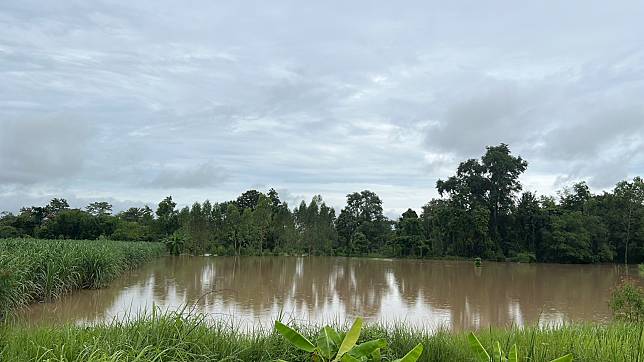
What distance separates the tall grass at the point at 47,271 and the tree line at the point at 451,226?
2114 cm

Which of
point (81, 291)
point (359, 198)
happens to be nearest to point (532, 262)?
point (359, 198)

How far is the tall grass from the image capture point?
662 centimetres

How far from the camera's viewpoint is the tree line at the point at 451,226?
32969 millimetres

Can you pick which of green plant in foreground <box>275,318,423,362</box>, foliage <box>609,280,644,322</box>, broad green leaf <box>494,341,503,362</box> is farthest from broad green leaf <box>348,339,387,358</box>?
foliage <box>609,280,644,322</box>

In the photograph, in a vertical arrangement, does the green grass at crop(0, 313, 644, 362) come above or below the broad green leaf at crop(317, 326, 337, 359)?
below

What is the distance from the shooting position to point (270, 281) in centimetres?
1645

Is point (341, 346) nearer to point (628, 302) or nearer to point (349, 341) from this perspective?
point (349, 341)

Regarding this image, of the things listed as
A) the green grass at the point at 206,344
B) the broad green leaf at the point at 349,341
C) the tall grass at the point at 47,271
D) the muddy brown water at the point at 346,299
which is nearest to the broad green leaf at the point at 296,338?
the broad green leaf at the point at 349,341

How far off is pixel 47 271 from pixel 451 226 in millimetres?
29094

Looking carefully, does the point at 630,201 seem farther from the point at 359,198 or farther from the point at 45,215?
the point at 45,215

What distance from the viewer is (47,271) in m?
8.91

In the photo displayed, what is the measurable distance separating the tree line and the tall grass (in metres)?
21.1

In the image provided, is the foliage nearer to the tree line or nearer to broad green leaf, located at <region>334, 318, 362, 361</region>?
broad green leaf, located at <region>334, 318, 362, 361</region>

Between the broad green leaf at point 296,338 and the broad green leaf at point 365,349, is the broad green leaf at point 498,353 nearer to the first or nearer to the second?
the broad green leaf at point 365,349
